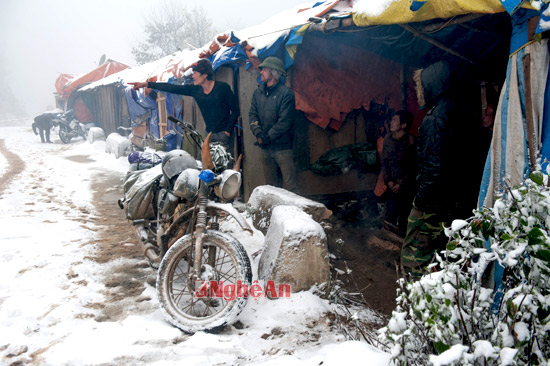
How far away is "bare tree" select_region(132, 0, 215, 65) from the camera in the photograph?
104 ft

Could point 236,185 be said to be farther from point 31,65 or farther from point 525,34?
point 31,65

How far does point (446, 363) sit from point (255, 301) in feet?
7.31

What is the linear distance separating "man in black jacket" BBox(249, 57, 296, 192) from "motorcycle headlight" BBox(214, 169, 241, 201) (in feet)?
8.42

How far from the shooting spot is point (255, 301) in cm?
316

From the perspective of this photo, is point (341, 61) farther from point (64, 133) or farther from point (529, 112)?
point (64, 133)

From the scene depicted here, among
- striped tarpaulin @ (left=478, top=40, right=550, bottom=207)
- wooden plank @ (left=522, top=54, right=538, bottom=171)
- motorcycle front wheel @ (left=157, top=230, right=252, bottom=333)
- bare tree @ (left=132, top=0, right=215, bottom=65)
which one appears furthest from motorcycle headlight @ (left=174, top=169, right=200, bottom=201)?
bare tree @ (left=132, top=0, right=215, bottom=65)

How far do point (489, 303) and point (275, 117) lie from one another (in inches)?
171

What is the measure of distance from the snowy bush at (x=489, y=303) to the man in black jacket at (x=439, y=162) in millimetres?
2008

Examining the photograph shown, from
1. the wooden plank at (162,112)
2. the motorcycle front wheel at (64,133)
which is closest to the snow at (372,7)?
the wooden plank at (162,112)

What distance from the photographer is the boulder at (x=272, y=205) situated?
13.3 feet

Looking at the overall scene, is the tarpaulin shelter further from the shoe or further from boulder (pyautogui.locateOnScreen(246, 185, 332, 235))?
boulder (pyautogui.locateOnScreen(246, 185, 332, 235))

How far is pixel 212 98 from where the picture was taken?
554 centimetres

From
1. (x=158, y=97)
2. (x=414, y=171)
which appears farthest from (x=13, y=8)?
(x=414, y=171)

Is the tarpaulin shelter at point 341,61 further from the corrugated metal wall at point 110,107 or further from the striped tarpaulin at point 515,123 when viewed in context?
the corrugated metal wall at point 110,107
